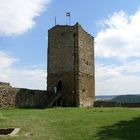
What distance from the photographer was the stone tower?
140ft

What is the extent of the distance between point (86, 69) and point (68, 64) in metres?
3.07

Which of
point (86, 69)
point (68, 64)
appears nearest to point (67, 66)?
point (68, 64)

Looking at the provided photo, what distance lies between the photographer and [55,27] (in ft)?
145

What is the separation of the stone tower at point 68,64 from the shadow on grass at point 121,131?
76.4 ft

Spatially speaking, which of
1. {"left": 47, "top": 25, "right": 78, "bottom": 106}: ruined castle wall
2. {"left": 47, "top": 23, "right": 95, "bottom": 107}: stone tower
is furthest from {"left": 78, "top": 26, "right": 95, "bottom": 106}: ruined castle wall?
{"left": 47, "top": 25, "right": 78, "bottom": 106}: ruined castle wall

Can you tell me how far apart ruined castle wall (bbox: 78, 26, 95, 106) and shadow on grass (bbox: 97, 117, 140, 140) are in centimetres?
2421

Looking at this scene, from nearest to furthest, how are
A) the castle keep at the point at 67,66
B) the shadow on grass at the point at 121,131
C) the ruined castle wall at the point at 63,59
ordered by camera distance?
the shadow on grass at the point at 121,131, the castle keep at the point at 67,66, the ruined castle wall at the point at 63,59

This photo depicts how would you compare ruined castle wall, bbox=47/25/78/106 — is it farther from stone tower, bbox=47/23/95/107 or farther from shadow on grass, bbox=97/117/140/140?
shadow on grass, bbox=97/117/140/140

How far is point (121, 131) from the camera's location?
16.9m

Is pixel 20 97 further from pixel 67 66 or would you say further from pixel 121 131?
pixel 121 131

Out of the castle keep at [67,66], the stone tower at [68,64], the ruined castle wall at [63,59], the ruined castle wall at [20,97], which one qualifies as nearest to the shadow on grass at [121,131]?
the ruined castle wall at [20,97]

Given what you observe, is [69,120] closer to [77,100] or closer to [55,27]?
[77,100]

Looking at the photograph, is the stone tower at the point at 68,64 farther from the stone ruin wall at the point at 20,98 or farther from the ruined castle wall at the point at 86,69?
the stone ruin wall at the point at 20,98

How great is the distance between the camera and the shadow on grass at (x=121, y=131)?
1557cm
